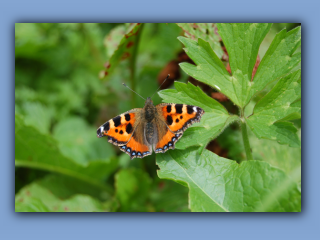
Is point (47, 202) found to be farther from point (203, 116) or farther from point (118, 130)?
point (203, 116)

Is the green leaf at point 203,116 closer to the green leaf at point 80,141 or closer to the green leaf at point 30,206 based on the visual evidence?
the green leaf at point 30,206

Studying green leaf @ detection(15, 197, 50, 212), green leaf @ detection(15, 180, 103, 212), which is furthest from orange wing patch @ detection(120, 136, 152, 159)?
green leaf @ detection(15, 197, 50, 212)

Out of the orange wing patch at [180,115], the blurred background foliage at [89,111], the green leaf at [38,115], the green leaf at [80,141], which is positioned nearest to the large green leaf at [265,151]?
the blurred background foliage at [89,111]

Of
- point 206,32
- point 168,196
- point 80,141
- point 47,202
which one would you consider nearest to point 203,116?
point 206,32
